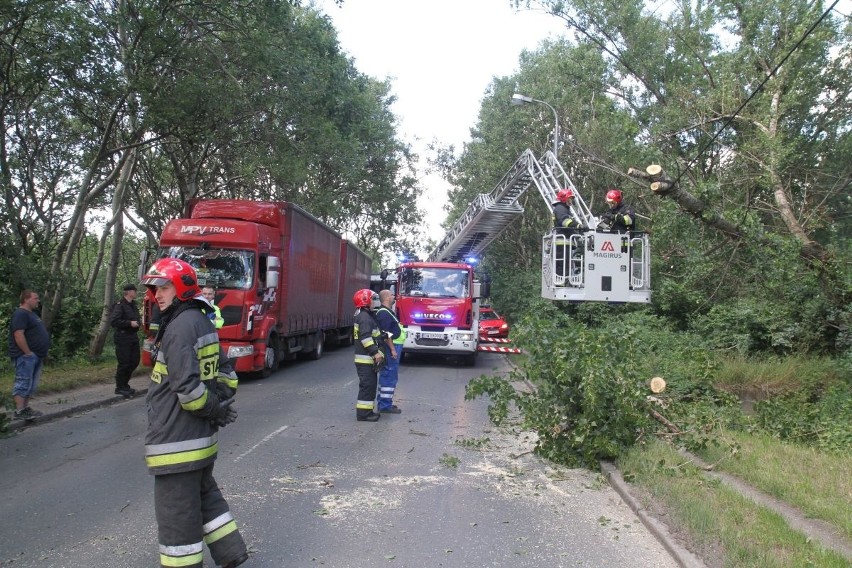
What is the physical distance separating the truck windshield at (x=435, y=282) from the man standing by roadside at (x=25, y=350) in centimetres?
932

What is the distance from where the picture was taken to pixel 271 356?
14000 mm

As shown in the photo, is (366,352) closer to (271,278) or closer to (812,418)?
(271,278)

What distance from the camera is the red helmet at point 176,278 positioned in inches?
142

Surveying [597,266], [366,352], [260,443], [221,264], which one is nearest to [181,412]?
[260,443]

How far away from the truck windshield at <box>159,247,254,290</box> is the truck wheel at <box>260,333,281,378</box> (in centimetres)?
154

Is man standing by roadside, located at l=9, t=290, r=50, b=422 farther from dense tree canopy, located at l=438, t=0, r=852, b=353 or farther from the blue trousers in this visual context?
dense tree canopy, located at l=438, t=0, r=852, b=353

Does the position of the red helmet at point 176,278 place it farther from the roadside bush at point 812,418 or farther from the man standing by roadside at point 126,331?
the roadside bush at point 812,418

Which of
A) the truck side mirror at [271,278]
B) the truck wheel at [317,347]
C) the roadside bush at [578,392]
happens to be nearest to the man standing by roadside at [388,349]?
the roadside bush at [578,392]

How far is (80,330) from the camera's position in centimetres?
1551

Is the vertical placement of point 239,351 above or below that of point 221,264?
below

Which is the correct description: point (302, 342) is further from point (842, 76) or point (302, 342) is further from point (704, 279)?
point (842, 76)

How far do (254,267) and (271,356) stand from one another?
2.25 m

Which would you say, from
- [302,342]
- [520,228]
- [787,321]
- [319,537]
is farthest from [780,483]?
[520,228]

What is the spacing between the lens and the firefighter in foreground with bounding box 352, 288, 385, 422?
887 centimetres
